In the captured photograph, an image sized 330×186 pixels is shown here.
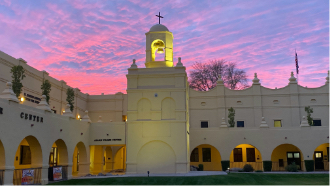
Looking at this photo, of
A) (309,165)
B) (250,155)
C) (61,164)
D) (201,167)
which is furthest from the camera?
(250,155)

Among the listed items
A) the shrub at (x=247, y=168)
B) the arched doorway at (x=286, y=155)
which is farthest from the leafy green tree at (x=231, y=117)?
the shrub at (x=247, y=168)

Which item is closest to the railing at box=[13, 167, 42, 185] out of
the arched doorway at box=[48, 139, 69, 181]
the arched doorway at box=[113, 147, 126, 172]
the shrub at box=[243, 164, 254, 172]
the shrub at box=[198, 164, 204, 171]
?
the arched doorway at box=[48, 139, 69, 181]

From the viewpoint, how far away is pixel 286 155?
36.0 m

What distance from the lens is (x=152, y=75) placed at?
94.8 ft

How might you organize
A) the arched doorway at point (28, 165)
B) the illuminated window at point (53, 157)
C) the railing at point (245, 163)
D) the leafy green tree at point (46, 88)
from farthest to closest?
the railing at point (245, 163), the leafy green tree at point (46, 88), the illuminated window at point (53, 157), the arched doorway at point (28, 165)

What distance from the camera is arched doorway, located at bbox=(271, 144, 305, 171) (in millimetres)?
35594

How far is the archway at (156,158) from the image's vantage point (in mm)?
27797

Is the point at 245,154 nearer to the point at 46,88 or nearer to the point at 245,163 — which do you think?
the point at 245,163

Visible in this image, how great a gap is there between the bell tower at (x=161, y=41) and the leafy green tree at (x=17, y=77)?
10.5 m

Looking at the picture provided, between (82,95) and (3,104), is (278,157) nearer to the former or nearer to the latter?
(82,95)

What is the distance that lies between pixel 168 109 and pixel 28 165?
11.7 meters

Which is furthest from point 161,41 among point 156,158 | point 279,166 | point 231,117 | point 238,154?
point 279,166

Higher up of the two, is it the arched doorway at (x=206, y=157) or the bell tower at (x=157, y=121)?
the bell tower at (x=157, y=121)

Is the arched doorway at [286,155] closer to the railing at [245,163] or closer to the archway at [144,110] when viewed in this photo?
the railing at [245,163]
